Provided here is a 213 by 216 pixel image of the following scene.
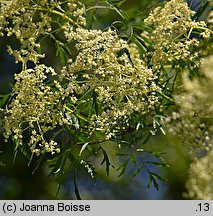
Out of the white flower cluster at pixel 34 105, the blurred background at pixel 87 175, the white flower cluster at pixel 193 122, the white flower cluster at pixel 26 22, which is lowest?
the blurred background at pixel 87 175

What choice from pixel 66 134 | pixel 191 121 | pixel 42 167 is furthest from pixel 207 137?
pixel 42 167

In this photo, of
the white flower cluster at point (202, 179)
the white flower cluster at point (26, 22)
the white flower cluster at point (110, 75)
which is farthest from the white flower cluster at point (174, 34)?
the white flower cluster at point (202, 179)

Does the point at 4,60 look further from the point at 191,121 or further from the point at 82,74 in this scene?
the point at 191,121

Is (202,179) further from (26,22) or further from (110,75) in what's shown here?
(26,22)

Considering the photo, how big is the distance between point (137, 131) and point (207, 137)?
27 centimetres

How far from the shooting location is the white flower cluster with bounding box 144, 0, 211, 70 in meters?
0.89

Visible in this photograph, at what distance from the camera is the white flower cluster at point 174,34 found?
2.91 ft

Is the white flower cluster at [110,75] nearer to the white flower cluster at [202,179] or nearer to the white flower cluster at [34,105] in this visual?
the white flower cluster at [34,105]

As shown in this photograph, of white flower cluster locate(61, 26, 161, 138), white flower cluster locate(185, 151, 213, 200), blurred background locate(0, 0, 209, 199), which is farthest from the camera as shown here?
blurred background locate(0, 0, 209, 199)

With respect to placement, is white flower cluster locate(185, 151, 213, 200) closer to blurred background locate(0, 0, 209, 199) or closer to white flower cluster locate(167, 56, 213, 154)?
white flower cluster locate(167, 56, 213, 154)

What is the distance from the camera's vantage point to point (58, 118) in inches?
33.9

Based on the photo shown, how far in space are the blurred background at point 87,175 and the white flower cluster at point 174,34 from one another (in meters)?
0.19

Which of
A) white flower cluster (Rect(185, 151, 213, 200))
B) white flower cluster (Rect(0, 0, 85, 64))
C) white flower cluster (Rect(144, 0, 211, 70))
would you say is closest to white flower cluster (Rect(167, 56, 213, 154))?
white flower cluster (Rect(185, 151, 213, 200))

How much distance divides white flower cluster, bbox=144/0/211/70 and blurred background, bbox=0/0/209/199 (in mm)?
186
